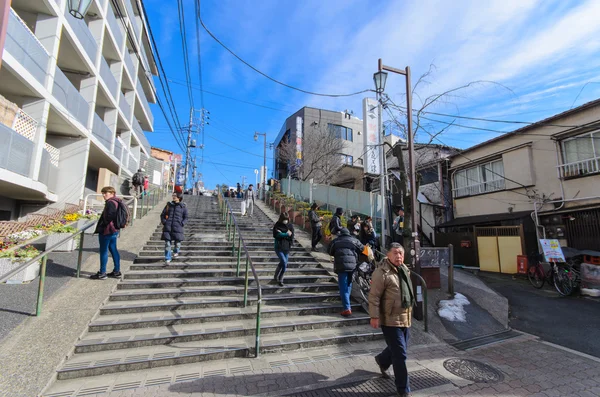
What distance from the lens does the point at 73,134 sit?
12.0 metres

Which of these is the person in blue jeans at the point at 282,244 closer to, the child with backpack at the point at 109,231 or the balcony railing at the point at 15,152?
the child with backpack at the point at 109,231

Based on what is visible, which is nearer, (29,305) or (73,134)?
(29,305)

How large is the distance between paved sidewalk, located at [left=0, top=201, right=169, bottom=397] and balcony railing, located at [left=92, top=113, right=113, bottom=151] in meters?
10.3

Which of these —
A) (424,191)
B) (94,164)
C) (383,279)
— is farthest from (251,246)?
(94,164)

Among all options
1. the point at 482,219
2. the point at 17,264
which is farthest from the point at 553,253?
the point at 17,264

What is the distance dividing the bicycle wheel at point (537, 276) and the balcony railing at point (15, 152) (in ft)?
50.7

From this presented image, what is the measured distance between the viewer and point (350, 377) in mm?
3656

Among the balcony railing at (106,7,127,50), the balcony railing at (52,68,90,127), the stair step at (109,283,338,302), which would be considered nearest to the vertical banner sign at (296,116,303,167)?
the balcony railing at (106,7,127,50)

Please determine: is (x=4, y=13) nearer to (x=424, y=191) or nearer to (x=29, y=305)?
(x=29, y=305)

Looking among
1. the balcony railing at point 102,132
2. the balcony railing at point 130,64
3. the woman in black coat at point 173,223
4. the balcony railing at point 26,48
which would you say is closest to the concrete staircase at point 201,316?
the woman in black coat at point 173,223

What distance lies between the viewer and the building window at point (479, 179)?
12859 mm

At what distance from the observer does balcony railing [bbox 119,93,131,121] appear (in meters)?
16.7

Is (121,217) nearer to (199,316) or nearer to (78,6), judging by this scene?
(199,316)

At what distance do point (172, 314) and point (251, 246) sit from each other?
390cm
